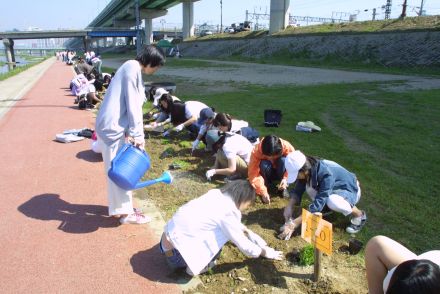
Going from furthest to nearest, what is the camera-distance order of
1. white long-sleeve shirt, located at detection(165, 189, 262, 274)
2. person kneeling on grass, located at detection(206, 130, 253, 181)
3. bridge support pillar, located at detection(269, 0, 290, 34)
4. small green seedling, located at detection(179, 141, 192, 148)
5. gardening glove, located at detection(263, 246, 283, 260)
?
bridge support pillar, located at detection(269, 0, 290, 34) < small green seedling, located at detection(179, 141, 192, 148) < person kneeling on grass, located at detection(206, 130, 253, 181) < gardening glove, located at detection(263, 246, 283, 260) < white long-sleeve shirt, located at detection(165, 189, 262, 274)

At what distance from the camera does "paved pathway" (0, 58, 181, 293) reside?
114 inches

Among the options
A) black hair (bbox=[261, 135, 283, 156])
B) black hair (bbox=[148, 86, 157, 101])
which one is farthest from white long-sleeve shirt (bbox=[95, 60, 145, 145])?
black hair (bbox=[148, 86, 157, 101])

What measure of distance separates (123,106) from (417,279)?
2695 millimetres

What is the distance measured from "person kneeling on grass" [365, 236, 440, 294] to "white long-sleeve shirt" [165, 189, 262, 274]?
36.4 inches

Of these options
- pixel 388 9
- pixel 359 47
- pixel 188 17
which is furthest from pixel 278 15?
pixel 188 17

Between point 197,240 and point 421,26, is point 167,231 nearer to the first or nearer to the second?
point 197,240

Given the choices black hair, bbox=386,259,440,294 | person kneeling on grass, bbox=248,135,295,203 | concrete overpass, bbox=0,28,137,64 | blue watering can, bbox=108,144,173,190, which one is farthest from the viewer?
concrete overpass, bbox=0,28,137,64

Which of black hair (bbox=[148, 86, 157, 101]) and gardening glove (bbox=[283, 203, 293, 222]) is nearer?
gardening glove (bbox=[283, 203, 293, 222])

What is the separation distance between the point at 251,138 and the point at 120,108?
2.71 m

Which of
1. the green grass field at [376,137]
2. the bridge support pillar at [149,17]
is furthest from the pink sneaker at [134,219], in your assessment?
the bridge support pillar at [149,17]

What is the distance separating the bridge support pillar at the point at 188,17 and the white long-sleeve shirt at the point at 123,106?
192ft

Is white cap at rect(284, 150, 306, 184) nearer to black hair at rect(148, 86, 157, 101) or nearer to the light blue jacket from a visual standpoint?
the light blue jacket

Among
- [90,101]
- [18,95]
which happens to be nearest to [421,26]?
[90,101]

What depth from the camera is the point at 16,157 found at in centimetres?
618
